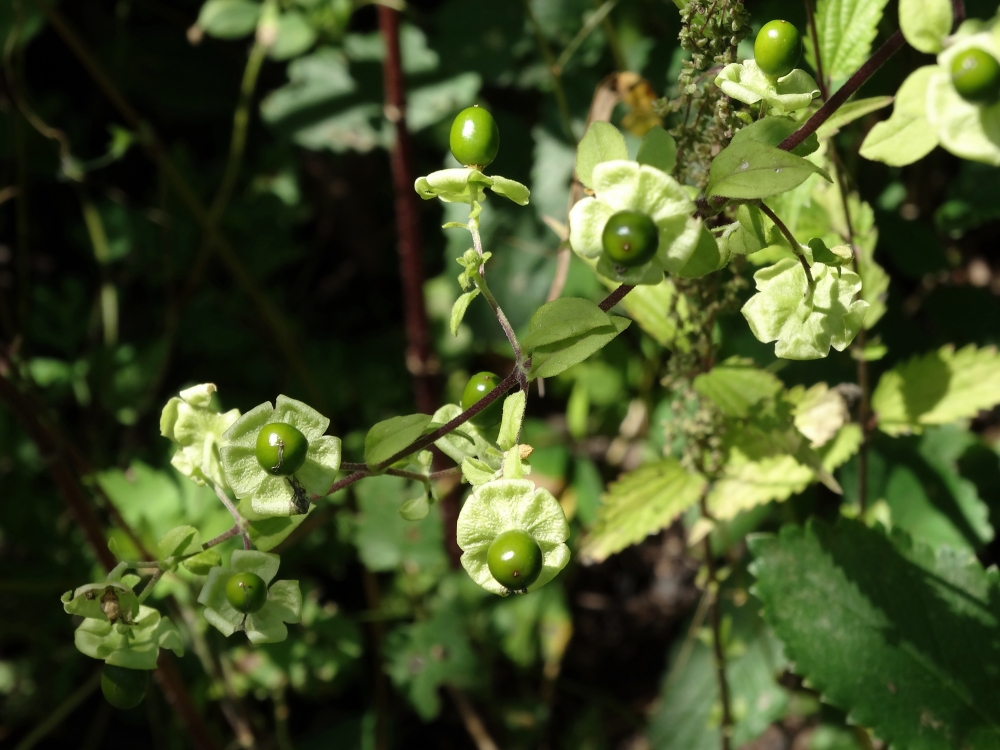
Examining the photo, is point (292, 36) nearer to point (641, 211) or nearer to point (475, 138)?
point (475, 138)

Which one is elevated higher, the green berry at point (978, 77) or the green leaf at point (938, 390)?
the green berry at point (978, 77)

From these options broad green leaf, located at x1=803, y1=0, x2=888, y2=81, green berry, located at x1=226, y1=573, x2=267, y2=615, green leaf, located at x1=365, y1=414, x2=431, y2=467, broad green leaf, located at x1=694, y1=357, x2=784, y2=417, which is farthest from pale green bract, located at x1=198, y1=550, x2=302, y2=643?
broad green leaf, located at x1=803, y1=0, x2=888, y2=81

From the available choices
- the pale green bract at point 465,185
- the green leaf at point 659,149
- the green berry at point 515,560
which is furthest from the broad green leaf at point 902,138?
the green berry at point 515,560

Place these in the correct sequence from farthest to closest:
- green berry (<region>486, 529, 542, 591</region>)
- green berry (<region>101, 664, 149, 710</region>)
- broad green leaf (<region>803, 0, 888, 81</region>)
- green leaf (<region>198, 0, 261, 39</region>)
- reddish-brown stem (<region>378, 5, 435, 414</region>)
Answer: green leaf (<region>198, 0, 261, 39</region>) < reddish-brown stem (<region>378, 5, 435, 414</region>) < broad green leaf (<region>803, 0, 888, 81</region>) < green berry (<region>101, 664, 149, 710</region>) < green berry (<region>486, 529, 542, 591</region>)

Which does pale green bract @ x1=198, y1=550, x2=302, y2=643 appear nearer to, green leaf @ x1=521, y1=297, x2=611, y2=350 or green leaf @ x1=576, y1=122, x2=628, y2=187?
green leaf @ x1=521, y1=297, x2=611, y2=350

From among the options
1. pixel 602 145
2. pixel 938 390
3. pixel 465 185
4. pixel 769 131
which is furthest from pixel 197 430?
pixel 938 390

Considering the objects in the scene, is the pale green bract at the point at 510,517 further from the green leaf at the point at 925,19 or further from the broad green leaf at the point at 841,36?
the broad green leaf at the point at 841,36
